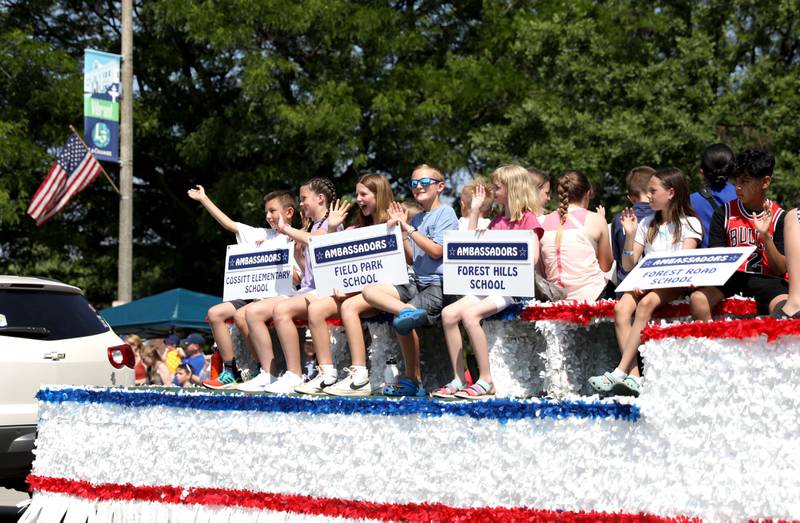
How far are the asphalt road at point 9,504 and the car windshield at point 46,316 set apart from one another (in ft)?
6.24

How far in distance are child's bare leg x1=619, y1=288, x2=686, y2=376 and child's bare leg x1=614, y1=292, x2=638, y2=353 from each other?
0.04 m

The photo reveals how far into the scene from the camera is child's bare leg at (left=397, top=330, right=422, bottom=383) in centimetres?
786

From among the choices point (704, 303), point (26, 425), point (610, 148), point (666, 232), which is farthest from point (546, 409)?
point (610, 148)

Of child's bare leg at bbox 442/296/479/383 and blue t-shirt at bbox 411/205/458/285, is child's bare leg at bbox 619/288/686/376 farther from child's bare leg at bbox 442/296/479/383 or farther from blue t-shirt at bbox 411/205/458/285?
blue t-shirt at bbox 411/205/458/285

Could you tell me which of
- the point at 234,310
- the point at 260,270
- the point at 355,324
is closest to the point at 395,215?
the point at 355,324

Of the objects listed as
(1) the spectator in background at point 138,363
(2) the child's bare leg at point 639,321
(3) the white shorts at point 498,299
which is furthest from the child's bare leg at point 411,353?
(1) the spectator in background at point 138,363

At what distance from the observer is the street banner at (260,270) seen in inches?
343

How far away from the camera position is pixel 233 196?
74.0ft

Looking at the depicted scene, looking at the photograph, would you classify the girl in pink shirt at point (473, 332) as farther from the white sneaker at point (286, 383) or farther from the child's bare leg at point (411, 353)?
the white sneaker at point (286, 383)

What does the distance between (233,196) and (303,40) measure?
3436mm

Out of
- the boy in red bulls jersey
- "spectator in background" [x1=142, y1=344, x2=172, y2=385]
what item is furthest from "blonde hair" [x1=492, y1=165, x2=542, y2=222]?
"spectator in background" [x1=142, y1=344, x2=172, y2=385]

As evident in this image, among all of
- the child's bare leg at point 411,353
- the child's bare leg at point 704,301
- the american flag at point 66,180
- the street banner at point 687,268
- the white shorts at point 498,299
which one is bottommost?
the child's bare leg at point 411,353

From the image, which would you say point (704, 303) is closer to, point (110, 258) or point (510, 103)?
point (510, 103)

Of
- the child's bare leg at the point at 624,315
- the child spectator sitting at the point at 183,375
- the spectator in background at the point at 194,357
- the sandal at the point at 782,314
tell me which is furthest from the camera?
the spectator in background at the point at 194,357
